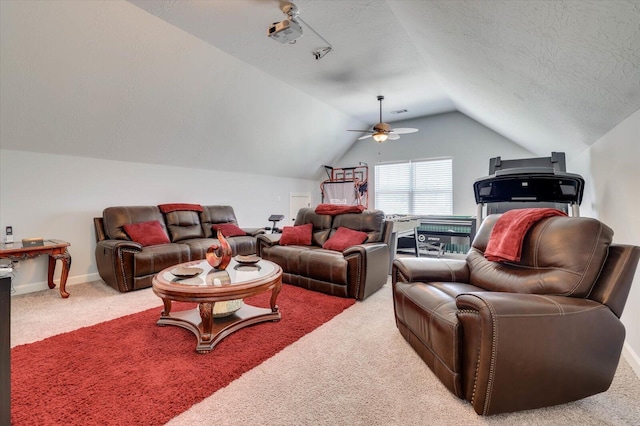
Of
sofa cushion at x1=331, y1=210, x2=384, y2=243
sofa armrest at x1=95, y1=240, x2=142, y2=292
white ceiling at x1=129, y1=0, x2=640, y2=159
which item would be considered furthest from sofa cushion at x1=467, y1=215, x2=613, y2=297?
sofa armrest at x1=95, y1=240, x2=142, y2=292

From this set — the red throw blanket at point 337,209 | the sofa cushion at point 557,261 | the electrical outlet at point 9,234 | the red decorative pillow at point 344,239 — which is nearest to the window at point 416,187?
the red throw blanket at point 337,209

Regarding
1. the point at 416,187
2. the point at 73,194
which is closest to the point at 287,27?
the point at 73,194

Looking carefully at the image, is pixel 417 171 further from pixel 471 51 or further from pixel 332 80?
pixel 471 51

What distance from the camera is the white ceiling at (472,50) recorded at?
1.39 m

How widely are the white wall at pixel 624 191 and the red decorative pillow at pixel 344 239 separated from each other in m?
2.26

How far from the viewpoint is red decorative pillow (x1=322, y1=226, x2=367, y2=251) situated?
Result: 362cm

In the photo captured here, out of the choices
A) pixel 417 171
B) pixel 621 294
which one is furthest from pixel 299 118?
pixel 621 294

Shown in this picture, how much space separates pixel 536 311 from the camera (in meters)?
1.39

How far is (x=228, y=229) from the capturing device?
16.2ft

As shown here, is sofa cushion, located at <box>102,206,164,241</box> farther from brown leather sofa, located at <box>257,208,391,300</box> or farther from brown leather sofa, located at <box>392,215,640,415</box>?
brown leather sofa, located at <box>392,215,640,415</box>

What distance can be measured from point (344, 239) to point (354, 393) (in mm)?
2137

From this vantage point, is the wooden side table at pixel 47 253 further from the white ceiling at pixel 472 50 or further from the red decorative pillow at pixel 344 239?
the red decorative pillow at pixel 344 239

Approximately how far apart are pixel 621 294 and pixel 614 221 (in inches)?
43.9

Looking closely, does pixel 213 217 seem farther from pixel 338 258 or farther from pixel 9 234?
pixel 338 258
